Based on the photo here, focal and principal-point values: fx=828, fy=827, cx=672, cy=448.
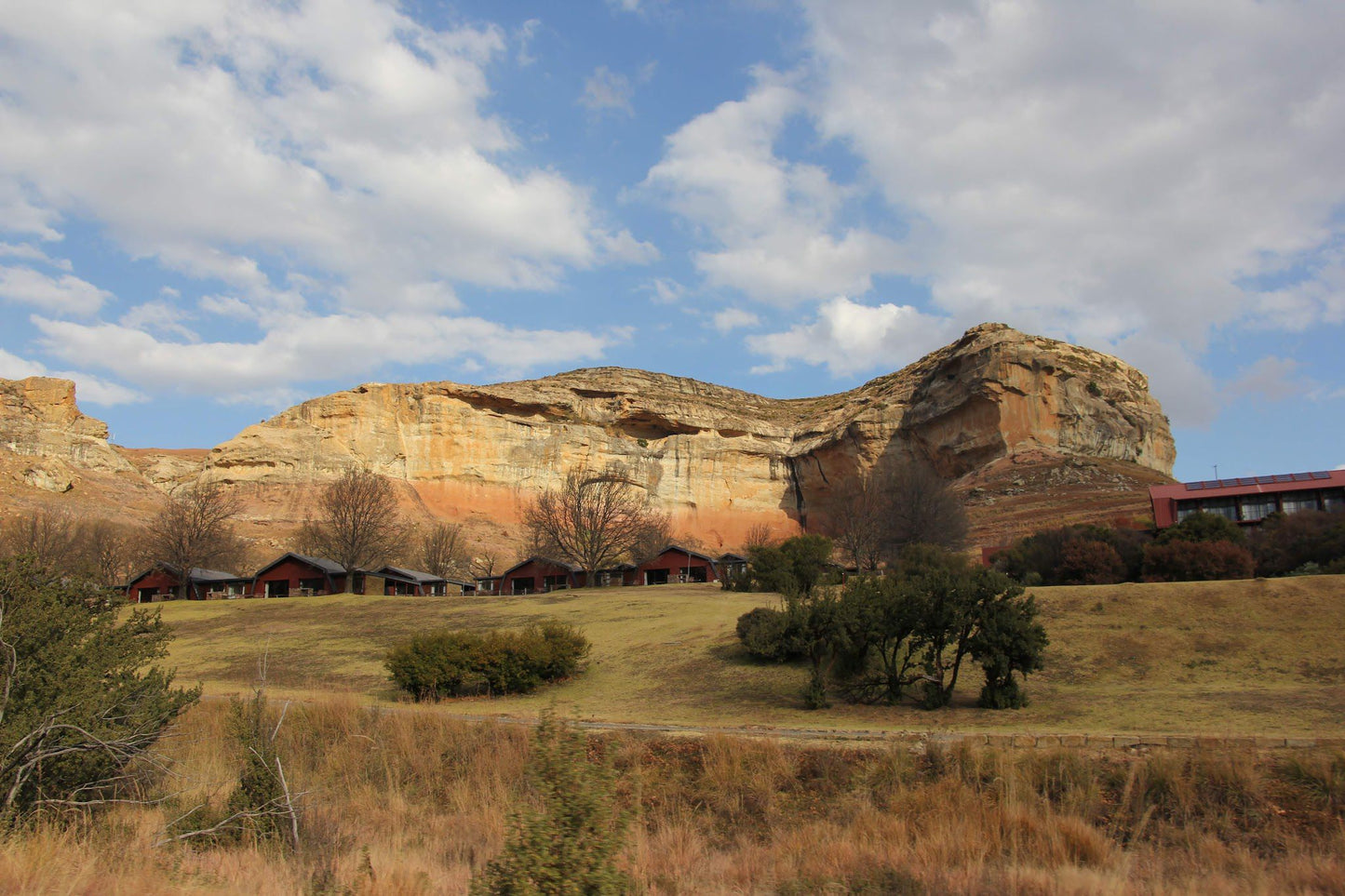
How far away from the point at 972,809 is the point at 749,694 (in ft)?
29.7

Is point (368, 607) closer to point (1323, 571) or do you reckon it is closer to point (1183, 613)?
point (1183, 613)

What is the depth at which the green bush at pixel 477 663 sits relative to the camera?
19422 mm

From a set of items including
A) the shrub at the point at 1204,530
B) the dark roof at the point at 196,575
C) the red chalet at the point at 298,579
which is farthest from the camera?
the red chalet at the point at 298,579

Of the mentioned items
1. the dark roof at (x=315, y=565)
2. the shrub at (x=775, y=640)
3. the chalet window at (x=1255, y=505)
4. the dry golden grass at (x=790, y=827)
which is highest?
the chalet window at (x=1255, y=505)

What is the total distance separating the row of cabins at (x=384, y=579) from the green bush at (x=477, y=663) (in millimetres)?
27355

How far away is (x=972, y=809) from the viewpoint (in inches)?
356

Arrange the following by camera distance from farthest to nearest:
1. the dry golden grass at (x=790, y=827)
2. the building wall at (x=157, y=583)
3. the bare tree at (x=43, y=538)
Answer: the building wall at (x=157, y=583), the bare tree at (x=43, y=538), the dry golden grass at (x=790, y=827)

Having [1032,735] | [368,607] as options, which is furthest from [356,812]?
[368,607]

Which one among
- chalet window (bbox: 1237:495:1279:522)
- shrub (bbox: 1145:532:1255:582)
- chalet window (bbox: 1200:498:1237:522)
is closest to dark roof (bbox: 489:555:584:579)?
shrub (bbox: 1145:532:1255:582)

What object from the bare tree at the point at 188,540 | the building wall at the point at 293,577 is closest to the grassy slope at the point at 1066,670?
the building wall at the point at 293,577

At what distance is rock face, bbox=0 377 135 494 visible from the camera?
245 feet

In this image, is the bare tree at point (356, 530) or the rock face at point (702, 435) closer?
the bare tree at point (356, 530)

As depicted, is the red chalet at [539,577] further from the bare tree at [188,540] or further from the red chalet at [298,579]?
the bare tree at [188,540]

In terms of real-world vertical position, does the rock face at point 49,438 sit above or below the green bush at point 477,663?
above
